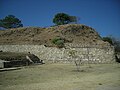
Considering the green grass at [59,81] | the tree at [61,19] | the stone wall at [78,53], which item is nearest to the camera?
the green grass at [59,81]

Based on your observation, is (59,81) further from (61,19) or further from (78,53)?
(61,19)

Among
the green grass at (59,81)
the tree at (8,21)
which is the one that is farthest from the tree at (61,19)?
the green grass at (59,81)

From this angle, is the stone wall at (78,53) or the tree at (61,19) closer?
the stone wall at (78,53)

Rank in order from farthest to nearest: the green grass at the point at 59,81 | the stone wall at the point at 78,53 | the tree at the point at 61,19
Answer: the tree at the point at 61,19
the stone wall at the point at 78,53
the green grass at the point at 59,81

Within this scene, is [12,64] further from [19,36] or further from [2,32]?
[2,32]

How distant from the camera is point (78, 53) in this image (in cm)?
3412

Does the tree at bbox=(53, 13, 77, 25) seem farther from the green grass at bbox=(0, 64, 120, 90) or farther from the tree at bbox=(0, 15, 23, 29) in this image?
the green grass at bbox=(0, 64, 120, 90)

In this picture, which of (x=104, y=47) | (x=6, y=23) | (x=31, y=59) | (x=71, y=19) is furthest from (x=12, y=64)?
(x=6, y=23)

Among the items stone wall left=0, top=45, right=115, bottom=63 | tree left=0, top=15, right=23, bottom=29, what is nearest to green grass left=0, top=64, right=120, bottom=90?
stone wall left=0, top=45, right=115, bottom=63

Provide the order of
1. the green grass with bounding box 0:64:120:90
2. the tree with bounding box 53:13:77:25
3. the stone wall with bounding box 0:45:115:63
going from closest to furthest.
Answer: the green grass with bounding box 0:64:120:90
the stone wall with bounding box 0:45:115:63
the tree with bounding box 53:13:77:25

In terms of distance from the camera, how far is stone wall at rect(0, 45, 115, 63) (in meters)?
33.3

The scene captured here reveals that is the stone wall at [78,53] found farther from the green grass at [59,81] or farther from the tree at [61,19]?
the tree at [61,19]

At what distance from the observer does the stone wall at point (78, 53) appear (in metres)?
33.3

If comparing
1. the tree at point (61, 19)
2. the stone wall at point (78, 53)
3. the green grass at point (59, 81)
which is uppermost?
the tree at point (61, 19)
